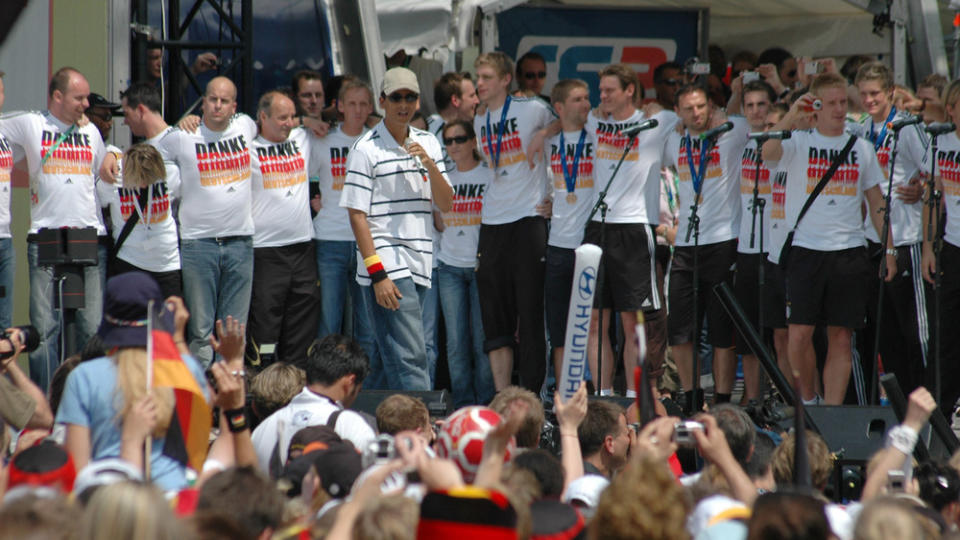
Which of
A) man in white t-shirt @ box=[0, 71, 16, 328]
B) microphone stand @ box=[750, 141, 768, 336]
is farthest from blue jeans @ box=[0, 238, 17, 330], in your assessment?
microphone stand @ box=[750, 141, 768, 336]

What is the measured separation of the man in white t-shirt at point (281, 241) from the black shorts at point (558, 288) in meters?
1.57

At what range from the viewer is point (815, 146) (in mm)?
8031

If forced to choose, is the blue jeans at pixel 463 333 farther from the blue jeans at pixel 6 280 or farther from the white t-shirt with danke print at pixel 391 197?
the blue jeans at pixel 6 280

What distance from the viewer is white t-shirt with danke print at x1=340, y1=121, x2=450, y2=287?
7953 millimetres

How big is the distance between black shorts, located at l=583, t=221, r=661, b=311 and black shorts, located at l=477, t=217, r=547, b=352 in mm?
381

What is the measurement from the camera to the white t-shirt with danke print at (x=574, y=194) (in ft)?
27.4

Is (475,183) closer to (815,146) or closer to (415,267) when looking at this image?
(415,267)

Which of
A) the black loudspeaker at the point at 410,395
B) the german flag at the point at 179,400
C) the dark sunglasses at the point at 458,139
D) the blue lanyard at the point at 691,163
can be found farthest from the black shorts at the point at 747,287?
the german flag at the point at 179,400

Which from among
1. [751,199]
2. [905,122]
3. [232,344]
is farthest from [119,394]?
[751,199]

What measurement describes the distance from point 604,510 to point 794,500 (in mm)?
522

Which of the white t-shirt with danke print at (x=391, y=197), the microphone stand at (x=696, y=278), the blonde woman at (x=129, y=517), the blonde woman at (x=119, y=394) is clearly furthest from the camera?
the white t-shirt with danke print at (x=391, y=197)

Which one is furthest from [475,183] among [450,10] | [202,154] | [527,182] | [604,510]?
[604,510]

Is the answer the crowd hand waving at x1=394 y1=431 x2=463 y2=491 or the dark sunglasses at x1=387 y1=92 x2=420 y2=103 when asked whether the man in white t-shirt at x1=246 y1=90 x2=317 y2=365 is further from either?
the crowd hand waving at x1=394 y1=431 x2=463 y2=491

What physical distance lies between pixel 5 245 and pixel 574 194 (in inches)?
144
